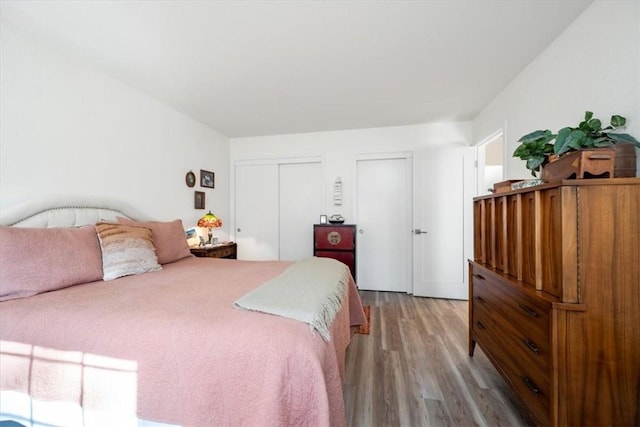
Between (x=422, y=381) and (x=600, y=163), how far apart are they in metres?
1.59

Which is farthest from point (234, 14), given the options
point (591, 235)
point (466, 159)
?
point (466, 159)

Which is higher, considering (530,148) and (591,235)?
(530,148)

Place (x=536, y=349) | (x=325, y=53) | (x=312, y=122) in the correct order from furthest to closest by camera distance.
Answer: (x=312, y=122)
(x=325, y=53)
(x=536, y=349)

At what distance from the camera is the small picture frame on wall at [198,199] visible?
11.3ft

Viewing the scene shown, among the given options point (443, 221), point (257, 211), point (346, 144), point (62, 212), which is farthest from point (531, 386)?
point (257, 211)

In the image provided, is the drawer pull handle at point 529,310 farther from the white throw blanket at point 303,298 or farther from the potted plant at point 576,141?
the white throw blanket at point 303,298

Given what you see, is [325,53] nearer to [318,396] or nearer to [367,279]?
[318,396]

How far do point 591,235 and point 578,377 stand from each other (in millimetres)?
577

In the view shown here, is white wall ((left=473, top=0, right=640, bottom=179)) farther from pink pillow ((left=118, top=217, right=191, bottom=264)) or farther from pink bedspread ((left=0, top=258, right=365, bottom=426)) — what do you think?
pink pillow ((left=118, top=217, right=191, bottom=264))

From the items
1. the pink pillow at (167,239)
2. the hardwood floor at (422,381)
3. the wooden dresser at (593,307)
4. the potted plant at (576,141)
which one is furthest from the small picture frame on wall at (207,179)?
Result: the wooden dresser at (593,307)

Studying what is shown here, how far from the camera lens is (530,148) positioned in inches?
56.0

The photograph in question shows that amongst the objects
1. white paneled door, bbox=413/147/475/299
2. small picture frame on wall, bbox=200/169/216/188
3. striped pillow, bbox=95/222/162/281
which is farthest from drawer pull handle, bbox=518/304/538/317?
small picture frame on wall, bbox=200/169/216/188

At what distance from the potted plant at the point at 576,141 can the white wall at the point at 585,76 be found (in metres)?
0.14

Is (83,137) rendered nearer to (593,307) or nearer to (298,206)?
(298,206)
